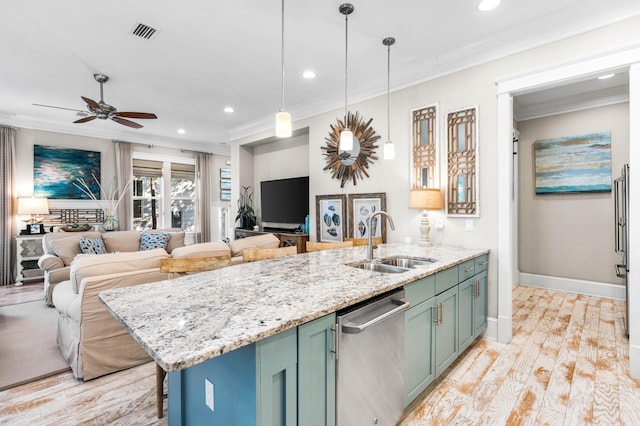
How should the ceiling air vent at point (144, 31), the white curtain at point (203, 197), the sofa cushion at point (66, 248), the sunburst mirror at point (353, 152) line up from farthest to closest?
the white curtain at point (203, 197), the sofa cushion at point (66, 248), the sunburst mirror at point (353, 152), the ceiling air vent at point (144, 31)

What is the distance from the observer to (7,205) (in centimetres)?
523

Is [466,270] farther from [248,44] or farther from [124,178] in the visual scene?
[124,178]

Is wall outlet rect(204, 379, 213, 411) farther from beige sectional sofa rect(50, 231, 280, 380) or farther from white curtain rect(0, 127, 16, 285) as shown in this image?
white curtain rect(0, 127, 16, 285)

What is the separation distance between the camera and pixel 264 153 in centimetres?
637

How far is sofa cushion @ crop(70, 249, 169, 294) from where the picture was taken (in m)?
2.32

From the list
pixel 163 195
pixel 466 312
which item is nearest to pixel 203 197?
pixel 163 195

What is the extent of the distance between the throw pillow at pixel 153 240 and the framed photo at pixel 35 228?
1.75m

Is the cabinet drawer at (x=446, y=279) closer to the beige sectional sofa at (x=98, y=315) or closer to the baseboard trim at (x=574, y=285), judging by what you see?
the beige sectional sofa at (x=98, y=315)

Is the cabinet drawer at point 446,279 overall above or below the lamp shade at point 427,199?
below

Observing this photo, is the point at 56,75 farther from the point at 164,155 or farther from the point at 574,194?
the point at 574,194

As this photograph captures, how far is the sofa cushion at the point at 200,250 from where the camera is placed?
260 centimetres

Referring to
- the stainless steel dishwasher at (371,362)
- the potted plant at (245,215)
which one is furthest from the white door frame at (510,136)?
the potted plant at (245,215)

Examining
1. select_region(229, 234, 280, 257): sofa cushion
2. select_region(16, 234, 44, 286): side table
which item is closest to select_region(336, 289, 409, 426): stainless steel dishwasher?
select_region(229, 234, 280, 257): sofa cushion

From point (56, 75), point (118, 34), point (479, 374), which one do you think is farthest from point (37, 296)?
point (479, 374)
